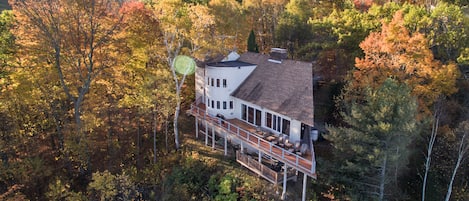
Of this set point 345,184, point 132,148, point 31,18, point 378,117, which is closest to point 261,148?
point 345,184

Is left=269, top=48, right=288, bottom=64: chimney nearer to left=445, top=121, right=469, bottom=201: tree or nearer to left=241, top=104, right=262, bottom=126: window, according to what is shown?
left=241, top=104, right=262, bottom=126: window

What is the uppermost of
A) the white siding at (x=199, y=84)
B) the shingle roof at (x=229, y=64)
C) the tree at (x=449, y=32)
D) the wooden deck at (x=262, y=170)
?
the tree at (x=449, y=32)

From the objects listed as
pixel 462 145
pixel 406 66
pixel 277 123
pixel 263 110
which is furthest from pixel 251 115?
pixel 462 145

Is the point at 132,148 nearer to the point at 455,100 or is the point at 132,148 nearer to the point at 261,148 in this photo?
the point at 261,148

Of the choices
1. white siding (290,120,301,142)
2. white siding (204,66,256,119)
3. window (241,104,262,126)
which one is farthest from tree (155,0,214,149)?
white siding (290,120,301,142)

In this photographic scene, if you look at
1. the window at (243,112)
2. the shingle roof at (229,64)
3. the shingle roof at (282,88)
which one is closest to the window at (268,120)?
the shingle roof at (282,88)

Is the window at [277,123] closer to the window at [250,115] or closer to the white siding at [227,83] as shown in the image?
the window at [250,115]

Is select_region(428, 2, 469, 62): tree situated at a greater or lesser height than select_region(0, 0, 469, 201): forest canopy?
greater
